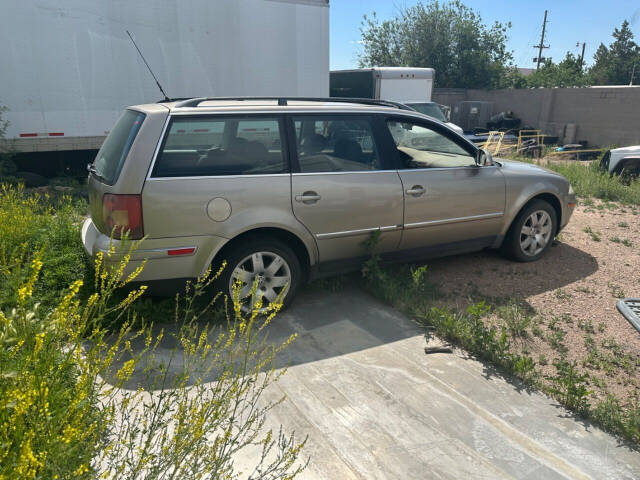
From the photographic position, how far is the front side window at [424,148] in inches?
200

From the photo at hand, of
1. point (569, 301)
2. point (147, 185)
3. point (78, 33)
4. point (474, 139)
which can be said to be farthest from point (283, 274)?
point (474, 139)

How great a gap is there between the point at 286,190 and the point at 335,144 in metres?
0.74

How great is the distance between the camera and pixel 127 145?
399 centimetres

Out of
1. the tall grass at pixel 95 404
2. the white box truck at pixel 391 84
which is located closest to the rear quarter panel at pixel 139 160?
the tall grass at pixel 95 404

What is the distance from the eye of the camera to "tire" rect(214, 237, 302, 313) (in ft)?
13.9

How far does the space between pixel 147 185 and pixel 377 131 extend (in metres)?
2.25

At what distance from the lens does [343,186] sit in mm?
4586

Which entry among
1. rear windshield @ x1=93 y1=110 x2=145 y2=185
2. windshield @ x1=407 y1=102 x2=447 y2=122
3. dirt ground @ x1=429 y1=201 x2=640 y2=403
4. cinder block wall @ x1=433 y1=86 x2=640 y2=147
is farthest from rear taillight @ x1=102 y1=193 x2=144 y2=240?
cinder block wall @ x1=433 y1=86 x2=640 y2=147

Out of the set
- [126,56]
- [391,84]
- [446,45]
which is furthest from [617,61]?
[126,56]

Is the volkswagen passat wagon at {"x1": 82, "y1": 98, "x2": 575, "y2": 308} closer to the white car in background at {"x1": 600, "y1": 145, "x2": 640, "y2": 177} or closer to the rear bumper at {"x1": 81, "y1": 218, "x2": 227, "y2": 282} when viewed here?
the rear bumper at {"x1": 81, "y1": 218, "x2": 227, "y2": 282}

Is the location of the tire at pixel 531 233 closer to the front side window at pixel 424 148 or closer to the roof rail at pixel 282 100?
the front side window at pixel 424 148

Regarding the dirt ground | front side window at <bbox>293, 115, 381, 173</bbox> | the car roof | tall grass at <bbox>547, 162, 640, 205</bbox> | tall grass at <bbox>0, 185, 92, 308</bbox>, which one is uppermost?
the car roof

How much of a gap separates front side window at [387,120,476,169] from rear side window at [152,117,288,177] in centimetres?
133

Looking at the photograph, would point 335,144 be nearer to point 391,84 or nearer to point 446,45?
point 391,84
